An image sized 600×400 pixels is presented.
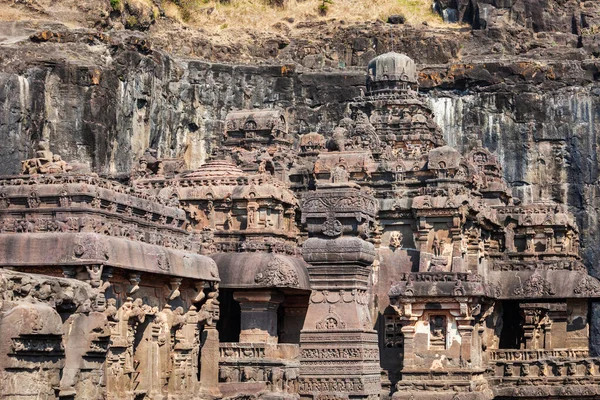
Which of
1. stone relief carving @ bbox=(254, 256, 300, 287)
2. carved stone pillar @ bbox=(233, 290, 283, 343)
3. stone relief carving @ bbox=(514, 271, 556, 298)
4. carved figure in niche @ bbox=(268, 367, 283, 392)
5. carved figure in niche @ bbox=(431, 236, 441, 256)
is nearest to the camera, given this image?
carved figure in niche @ bbox=(268, 367, 283, 392)

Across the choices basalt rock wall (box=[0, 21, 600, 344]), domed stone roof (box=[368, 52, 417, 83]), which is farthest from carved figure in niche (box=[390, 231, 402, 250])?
basalt rock wall (box=[0, 21, 600, 344])

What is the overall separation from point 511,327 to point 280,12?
4576cm

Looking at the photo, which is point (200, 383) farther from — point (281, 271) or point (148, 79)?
point (148, 79)

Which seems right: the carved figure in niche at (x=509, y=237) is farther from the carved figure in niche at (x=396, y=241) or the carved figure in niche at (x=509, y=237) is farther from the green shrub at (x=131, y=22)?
the green shrub at (x=131, y=22)

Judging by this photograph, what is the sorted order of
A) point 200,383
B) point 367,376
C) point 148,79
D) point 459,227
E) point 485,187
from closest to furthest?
point 367,376, point 200,383, point 459,227, point 485,187, point 148,79

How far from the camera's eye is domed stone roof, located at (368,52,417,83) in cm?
6600

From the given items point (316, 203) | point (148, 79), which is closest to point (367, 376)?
point (316, 203)

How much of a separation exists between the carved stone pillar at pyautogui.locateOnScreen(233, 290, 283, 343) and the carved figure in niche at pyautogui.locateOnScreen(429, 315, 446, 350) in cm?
555

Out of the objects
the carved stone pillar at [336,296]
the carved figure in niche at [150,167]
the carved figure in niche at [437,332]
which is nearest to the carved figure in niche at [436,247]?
the carved figure in niche at [437,332]

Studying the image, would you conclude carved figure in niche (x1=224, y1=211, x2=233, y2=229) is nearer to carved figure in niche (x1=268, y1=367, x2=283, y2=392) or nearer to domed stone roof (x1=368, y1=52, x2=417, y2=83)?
carved figure in niche (x1=268, y1=367, x2=283, y2=392)

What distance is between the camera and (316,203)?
32.5 meters

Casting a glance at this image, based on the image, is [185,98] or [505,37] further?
[505,37]

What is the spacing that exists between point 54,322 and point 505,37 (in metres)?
67.3

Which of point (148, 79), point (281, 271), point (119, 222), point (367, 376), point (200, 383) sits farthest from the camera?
point (148, 79)
